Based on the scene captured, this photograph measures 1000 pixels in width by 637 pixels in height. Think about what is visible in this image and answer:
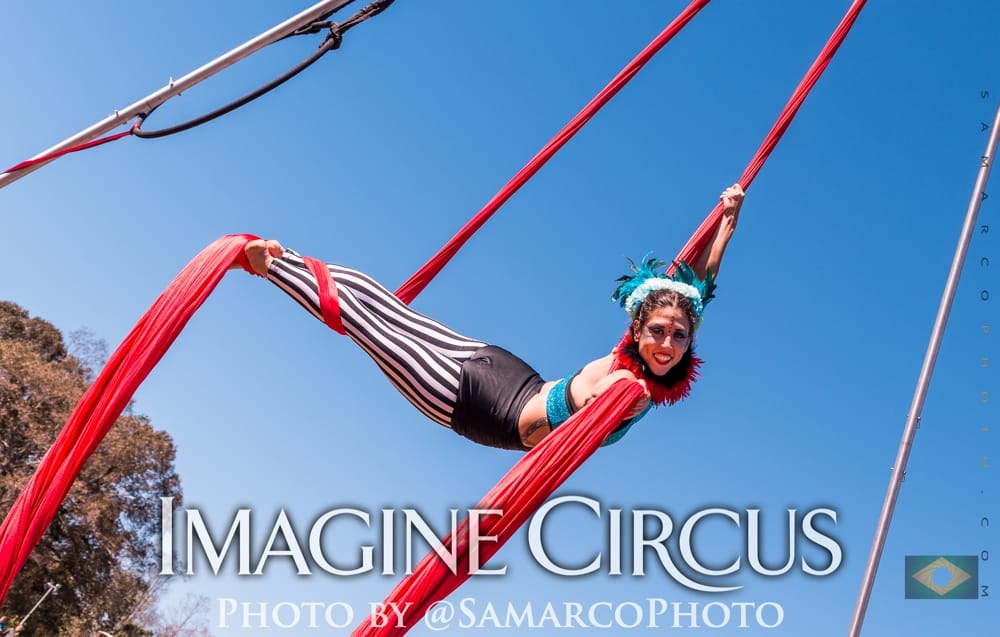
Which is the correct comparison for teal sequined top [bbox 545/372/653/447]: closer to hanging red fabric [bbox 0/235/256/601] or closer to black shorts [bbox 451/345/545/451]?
black shorts [bbox 451/345/545/451]

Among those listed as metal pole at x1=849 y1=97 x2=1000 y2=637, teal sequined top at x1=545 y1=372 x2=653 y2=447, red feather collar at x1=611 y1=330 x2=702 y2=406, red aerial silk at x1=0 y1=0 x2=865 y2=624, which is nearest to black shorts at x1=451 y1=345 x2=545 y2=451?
teal sequined top at x1=545 y1=372 x2=653 y2=447

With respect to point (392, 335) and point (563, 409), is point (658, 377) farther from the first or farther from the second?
point (392, 335)

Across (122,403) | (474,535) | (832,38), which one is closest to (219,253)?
(122,403)

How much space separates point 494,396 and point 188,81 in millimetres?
1582

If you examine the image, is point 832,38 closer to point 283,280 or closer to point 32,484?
point 283,280

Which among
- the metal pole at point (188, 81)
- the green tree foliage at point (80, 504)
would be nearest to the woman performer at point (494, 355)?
the metal pole at point (188, 81)

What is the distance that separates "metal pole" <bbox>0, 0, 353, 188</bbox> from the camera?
12.8 ft

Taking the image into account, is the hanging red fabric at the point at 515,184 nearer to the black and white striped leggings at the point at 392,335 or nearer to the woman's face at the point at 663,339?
the black and white striped leggings at the point at 392,335

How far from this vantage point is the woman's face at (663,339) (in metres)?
3.69

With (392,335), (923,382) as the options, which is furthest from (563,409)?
(923,382)

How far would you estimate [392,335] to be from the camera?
3.89m

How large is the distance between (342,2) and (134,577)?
46.2 feet

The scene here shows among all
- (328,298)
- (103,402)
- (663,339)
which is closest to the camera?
(103,402)

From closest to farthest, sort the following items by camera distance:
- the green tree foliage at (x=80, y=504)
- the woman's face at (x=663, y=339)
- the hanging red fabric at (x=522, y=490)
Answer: the hanging red fabric at (x=522, y=490) < the woman's face at (x=663, y=339) < the green tree foliage at (x=80, y=504)
